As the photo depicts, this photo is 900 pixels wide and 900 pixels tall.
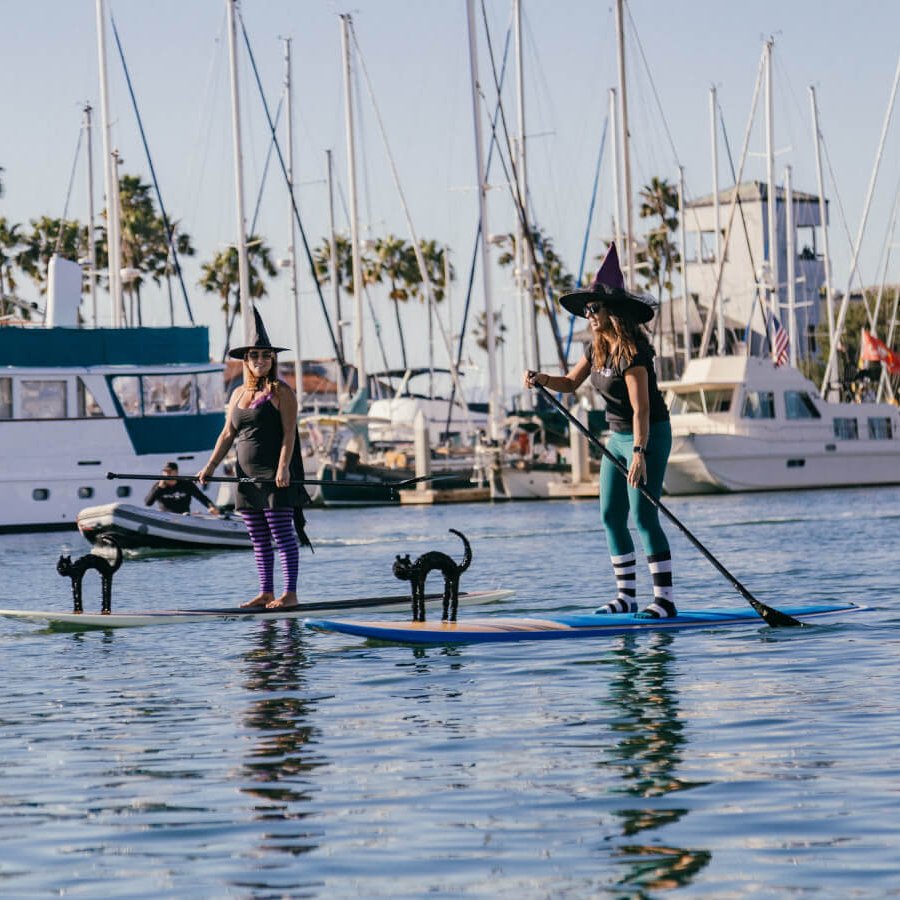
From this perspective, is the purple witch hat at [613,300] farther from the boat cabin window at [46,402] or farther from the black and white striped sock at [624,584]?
the boat cabin window at [46,402]

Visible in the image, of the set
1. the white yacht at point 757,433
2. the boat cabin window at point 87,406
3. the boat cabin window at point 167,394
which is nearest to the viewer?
the boat cabin window at point 87,406

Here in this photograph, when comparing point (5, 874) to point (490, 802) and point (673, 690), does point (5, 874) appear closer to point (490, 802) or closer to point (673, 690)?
point (490, 802)

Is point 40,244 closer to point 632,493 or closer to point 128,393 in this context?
point 128,393

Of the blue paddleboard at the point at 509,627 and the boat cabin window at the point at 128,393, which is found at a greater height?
the boat cabin window at the point at 128,393

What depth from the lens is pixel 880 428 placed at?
2165 inches

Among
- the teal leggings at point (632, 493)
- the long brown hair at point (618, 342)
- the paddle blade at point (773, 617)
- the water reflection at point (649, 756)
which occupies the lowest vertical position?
the water reflection at point (649, 756)

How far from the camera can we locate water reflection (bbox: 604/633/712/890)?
218 inches

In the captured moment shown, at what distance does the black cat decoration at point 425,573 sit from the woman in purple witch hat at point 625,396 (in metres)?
1.02

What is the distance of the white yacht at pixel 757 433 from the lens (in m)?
50.7

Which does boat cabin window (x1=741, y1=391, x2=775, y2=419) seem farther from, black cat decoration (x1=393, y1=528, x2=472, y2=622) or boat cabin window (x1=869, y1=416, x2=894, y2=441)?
black cat decoration (x1=393, y1=528, x2=472, y2=622)

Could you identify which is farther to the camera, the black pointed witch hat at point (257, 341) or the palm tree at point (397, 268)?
the palm tree at point (397, 268)

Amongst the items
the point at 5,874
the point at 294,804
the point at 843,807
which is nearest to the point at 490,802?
the point at 294,804

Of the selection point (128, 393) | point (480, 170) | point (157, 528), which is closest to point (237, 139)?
point (480, 170)

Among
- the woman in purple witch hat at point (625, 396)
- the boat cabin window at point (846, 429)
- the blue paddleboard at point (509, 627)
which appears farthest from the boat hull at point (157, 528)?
the boat cabin window at point (846, 429)
